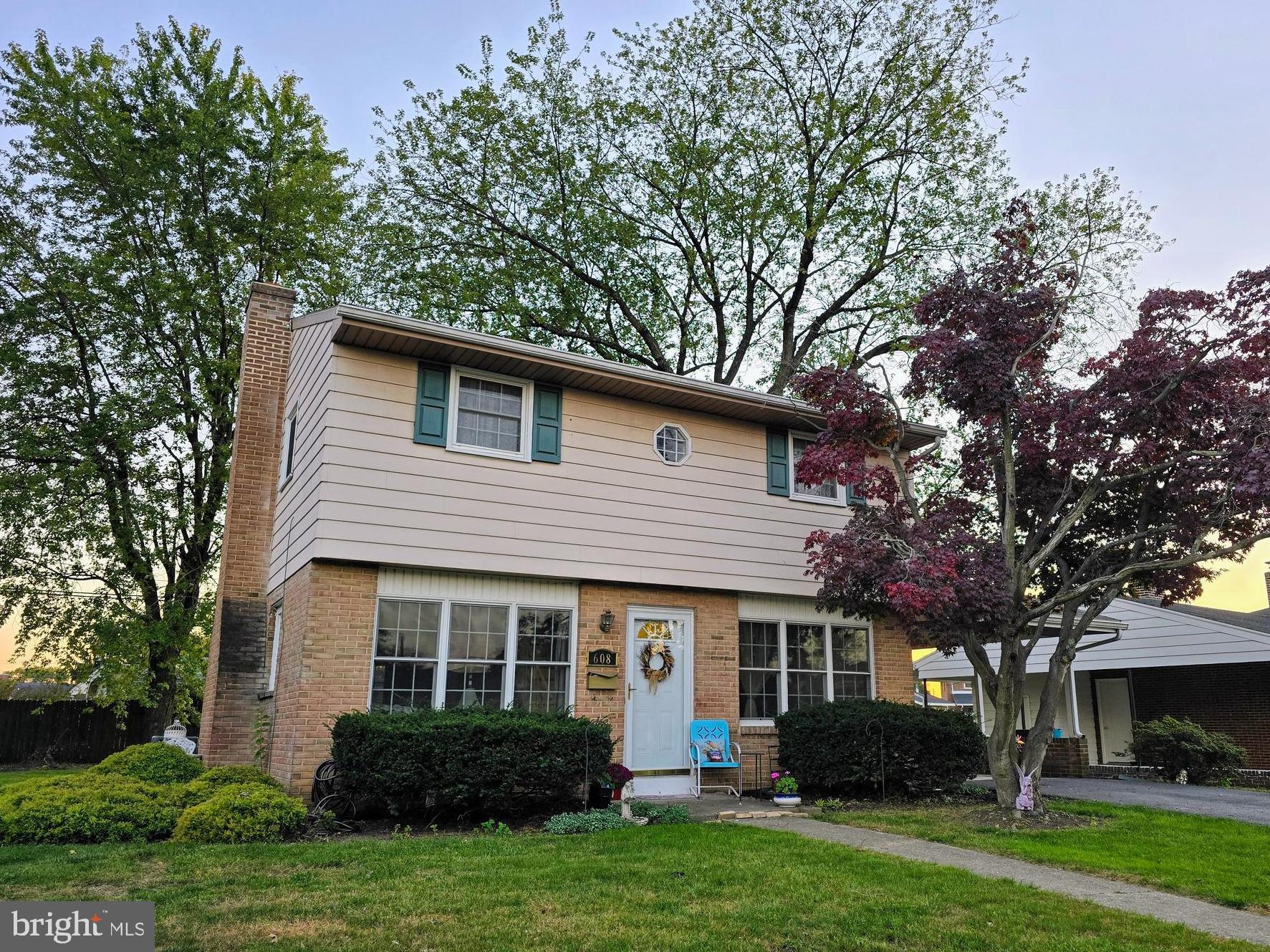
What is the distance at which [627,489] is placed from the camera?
11891 mm

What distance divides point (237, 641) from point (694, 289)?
14.3 meters

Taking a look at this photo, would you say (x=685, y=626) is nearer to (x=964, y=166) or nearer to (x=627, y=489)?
(x=627, y=489)

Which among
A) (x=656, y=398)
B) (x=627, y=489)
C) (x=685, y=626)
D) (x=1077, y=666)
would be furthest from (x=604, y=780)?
(x=1077, y=666)

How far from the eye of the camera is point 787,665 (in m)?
12.8

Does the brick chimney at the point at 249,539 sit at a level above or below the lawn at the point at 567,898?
above

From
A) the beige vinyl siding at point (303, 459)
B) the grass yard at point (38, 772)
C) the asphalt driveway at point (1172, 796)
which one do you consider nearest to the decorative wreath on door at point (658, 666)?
the beige vinyl siding at point (303, 459)

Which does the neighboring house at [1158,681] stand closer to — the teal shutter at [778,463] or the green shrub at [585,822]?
the teal shutter at [778,463]

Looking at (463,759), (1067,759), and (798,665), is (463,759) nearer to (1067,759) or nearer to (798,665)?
(798,665)

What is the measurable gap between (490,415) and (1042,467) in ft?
21.9

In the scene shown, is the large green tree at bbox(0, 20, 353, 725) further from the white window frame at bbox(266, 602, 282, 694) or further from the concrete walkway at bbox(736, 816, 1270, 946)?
the concrete walkway at bbox(736, 816, 1270, 946)

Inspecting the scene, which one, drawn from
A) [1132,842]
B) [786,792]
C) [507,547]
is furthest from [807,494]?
[1132,842]

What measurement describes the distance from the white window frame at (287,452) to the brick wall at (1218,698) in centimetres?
1856

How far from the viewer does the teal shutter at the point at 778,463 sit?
1317 cm

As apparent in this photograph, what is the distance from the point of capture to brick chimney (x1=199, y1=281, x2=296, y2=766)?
464 inches
